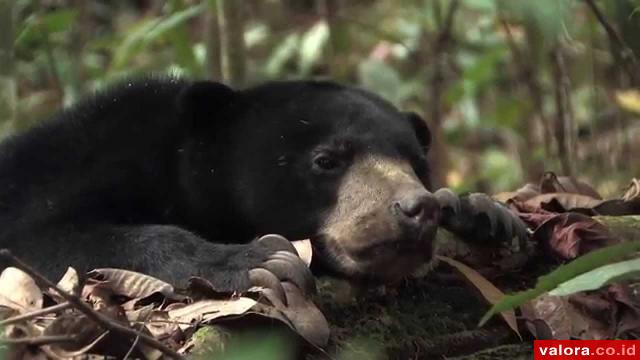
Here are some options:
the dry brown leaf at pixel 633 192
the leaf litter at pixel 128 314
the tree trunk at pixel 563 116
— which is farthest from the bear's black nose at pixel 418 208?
the tree trunk at pixel 563 116

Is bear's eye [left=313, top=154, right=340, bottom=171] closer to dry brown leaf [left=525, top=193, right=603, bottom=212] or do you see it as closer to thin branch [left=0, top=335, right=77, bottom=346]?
dry brown leaf [left=525, top=193, right=603, bottom=212]

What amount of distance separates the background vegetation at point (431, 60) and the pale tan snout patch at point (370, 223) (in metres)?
0.67

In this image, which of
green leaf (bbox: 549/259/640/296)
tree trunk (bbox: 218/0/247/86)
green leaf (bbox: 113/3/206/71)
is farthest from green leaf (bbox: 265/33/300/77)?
green leaf (bbox: 549/259/640/296)

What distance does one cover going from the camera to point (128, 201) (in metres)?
3.88

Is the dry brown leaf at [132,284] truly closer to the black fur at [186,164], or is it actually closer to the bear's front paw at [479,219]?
the black fur at [186,164]

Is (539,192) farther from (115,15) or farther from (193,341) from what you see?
(115,15)

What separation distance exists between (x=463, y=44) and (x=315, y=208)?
644cm

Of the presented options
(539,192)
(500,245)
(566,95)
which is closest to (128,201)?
(500,245)

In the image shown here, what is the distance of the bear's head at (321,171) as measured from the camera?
11.1ft

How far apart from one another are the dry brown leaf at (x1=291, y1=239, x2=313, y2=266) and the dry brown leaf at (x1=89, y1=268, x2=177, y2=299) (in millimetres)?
456

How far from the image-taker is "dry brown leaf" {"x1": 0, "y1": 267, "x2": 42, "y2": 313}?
2.85 metres

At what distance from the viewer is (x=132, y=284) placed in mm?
3035

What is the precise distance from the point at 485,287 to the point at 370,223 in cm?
41

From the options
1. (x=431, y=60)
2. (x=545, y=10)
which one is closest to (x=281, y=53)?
(x=431, y=60)
